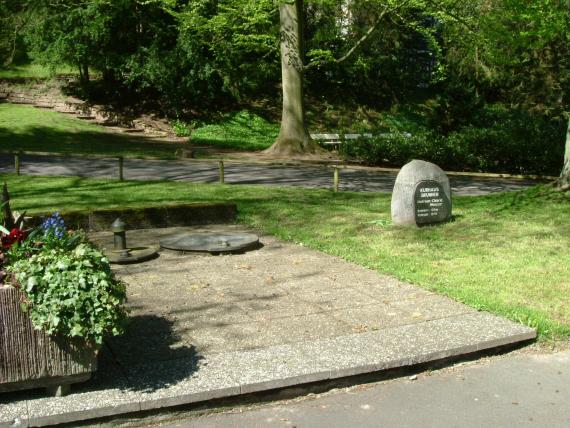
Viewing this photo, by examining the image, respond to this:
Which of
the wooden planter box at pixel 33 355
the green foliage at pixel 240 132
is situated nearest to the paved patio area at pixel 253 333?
the wooden planter box at pixel 33 355

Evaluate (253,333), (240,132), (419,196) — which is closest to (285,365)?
(253,333)

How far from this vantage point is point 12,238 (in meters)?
5.30

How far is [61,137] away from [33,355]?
2594cm

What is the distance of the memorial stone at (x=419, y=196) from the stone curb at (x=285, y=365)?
477cm

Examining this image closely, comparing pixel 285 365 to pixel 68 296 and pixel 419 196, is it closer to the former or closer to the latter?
pixel 68 296

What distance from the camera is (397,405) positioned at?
213 inches

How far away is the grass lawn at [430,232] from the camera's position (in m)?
8.10

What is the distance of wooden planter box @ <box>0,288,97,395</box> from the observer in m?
4.82

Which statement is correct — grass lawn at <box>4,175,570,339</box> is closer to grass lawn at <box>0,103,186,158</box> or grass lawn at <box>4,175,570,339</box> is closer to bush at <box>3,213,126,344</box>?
bush at <box>3,213,126,344</box>

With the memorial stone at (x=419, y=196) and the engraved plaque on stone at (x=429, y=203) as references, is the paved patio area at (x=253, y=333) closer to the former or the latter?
the memorial stone at (x=419, y=196)

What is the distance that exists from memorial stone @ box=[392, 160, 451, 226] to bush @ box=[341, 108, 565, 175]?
10.9m

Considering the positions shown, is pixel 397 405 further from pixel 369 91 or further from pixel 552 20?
pixel 369 91

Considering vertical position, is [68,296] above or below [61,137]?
below

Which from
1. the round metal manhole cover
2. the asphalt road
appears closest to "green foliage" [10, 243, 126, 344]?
the asphalt road
